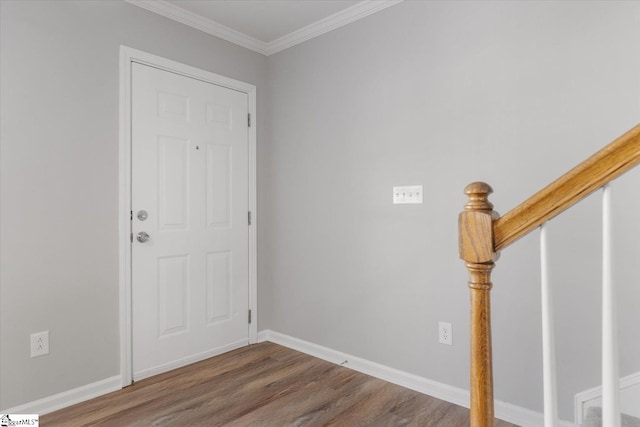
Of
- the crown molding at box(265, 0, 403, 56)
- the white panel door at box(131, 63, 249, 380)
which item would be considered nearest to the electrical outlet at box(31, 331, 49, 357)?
the white panel door at box(131, 63, 249, 380)

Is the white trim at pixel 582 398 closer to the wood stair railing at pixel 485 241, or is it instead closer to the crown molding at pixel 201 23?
the wood stair railing at pixel 485 241

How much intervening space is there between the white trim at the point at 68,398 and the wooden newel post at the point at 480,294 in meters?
2.27

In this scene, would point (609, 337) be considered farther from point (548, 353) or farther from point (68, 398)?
point (68, 398)

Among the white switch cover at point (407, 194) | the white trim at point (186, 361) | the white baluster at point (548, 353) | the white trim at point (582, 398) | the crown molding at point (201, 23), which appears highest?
the crown molding at point (201, 23)

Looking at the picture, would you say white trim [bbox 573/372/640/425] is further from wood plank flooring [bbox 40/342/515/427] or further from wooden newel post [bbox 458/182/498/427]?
wooden newel post [bbox 458/182/498/427]

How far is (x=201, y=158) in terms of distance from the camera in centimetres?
275

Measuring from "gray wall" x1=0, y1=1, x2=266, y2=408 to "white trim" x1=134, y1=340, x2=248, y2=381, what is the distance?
0.19 m

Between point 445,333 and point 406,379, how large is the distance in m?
0.43

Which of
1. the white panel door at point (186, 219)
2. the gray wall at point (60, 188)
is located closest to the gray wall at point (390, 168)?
the gray wall at point (60, 188)

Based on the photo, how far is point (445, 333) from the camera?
217cm

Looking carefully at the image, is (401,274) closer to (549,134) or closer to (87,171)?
(549,134)

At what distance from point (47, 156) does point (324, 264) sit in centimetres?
188

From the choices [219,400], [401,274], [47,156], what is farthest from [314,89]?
[219,400]

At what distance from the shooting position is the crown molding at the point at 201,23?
2.45 m
